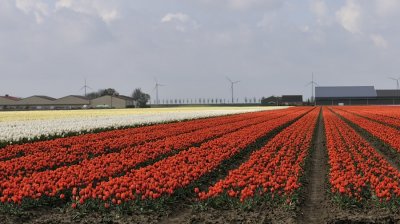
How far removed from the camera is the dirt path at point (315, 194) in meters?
10.3

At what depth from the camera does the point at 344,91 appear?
547ft

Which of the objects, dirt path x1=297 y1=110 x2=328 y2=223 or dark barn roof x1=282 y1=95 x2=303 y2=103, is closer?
dirt path x1=297 y1=110 x2=328 y2=223

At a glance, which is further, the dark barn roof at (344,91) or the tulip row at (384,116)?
the dark barn roof at (344,91)

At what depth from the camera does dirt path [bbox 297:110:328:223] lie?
10.3 meters

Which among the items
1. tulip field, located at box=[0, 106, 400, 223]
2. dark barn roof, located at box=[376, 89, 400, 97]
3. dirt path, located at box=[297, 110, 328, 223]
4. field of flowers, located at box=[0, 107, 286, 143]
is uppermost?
dark barn roof, located at box=[376, 89, 400, 97]

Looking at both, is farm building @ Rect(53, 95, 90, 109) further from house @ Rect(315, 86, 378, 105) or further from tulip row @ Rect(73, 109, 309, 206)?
tulip row @ Rect(73, 109, 309, 206)

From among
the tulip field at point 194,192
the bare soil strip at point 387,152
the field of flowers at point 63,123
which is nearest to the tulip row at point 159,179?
the tulip field at point 194,192

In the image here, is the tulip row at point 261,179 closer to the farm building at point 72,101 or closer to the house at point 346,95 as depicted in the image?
the house at point 346,95

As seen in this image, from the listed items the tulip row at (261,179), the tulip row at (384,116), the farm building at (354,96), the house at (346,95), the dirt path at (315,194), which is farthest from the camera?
the house at (346,95)

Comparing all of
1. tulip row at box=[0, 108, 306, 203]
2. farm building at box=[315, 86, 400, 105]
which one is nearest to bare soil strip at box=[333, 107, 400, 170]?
tulip row at box=[0, 108, 306, 203]

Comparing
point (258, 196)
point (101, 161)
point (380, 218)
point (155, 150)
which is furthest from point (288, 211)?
point (155, 150)

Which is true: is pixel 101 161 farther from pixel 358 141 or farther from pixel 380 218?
pixel 358 141

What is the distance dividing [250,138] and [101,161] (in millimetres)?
9411

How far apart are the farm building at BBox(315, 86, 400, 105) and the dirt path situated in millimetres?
145459
